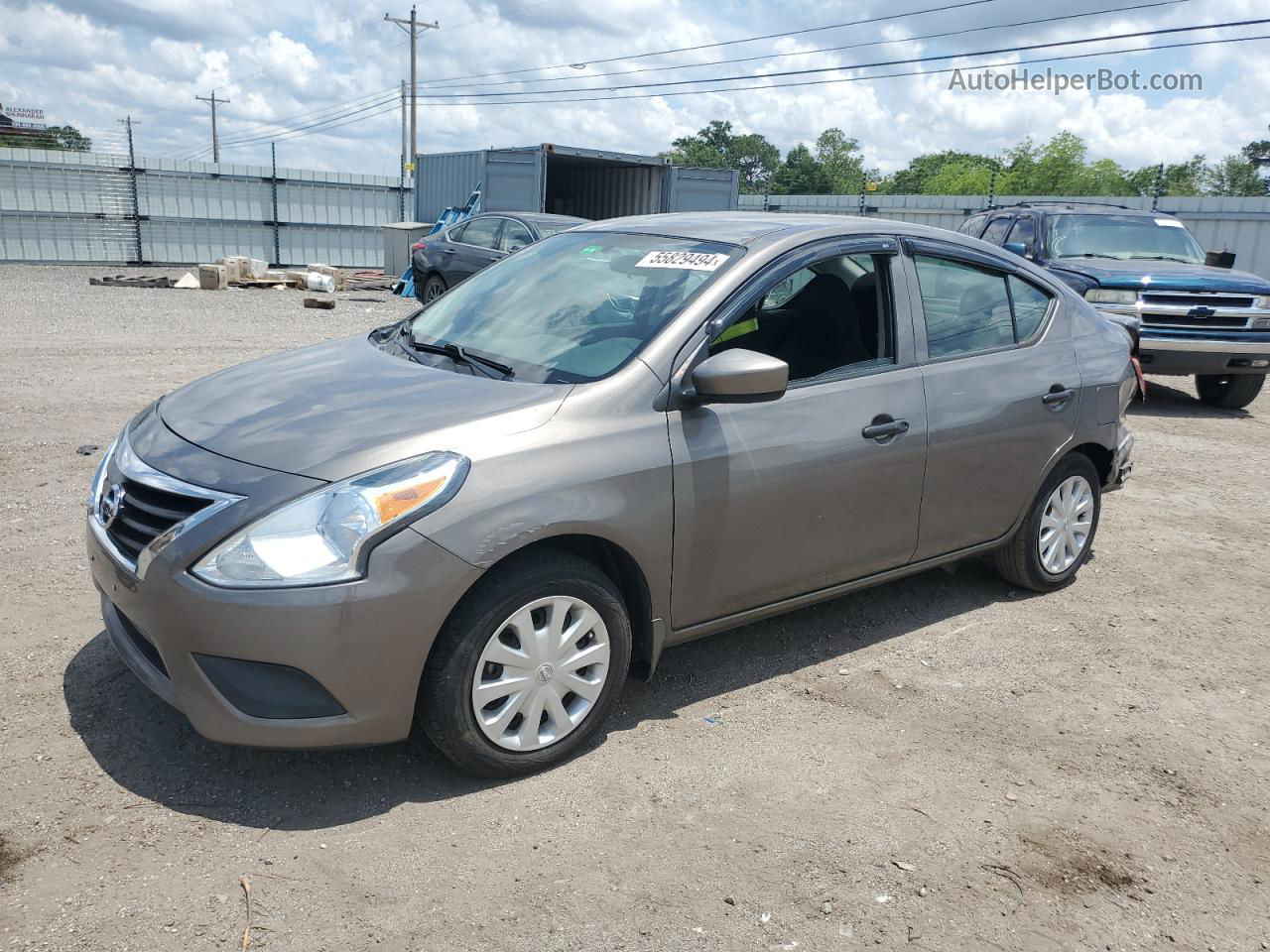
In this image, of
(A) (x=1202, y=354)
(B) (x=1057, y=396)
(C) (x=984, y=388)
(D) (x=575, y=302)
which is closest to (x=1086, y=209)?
(A) (x=1202, y=354)

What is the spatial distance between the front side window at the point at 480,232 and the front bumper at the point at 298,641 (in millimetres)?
13320

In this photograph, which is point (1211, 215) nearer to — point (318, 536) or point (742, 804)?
point (742, 804)

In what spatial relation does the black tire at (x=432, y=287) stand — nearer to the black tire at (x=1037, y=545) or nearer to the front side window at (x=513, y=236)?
the front side window at (x=513, y=236)

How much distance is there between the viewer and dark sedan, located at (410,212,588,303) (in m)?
15.2

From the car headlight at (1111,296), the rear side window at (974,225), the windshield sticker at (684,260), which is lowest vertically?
the car headlight at (1111,296)

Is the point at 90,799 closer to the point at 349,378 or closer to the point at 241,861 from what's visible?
the point at 241,861

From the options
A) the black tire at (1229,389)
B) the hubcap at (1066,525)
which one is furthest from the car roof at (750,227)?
the black tire at (1229,389)

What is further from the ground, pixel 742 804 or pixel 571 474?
pixel 571 474

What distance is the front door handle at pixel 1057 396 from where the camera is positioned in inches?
188

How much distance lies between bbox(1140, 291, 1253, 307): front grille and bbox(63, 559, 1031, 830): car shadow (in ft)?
23.9

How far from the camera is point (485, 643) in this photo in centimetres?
312

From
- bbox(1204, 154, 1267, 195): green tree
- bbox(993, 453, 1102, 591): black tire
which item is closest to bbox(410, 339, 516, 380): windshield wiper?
bbox(993, 453, 1102, 591): black tire

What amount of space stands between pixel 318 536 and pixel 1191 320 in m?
9.82

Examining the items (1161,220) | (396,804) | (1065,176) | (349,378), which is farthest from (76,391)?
(1065,176)
